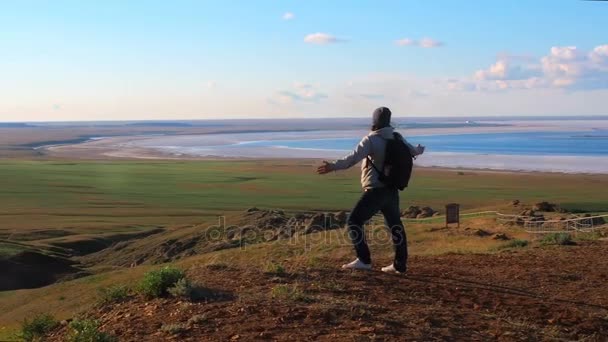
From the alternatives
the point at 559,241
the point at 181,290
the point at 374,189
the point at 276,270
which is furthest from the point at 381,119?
the point at 559,241

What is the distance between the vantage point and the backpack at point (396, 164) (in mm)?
8547

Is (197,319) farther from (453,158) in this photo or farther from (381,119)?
(453,158)

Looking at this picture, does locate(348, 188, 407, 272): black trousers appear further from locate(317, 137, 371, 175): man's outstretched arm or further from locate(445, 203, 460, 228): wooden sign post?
locate(445, 203, 460, 228): wooden sign post

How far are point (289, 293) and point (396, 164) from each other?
1867 mm

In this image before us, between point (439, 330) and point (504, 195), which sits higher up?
point (439, 330)

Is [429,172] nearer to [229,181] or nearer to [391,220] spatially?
[229,181]

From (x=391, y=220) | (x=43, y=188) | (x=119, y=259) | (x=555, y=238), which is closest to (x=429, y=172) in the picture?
(x=43, y=188)

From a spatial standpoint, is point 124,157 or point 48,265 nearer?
point 48,265

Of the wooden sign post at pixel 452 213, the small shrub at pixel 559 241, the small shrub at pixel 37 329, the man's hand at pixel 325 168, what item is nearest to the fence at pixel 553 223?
the wooden sign post at pixel 452 213

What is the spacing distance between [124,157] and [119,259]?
66.2 m

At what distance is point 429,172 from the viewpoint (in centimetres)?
6581

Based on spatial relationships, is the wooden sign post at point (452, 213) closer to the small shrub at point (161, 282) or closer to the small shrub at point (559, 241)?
the small shrub at point (559, 241)

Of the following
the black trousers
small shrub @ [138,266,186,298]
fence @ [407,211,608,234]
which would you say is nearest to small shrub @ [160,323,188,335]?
small shrub @ [138,266,186,298]

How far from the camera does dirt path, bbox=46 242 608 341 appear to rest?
657 centimetres
